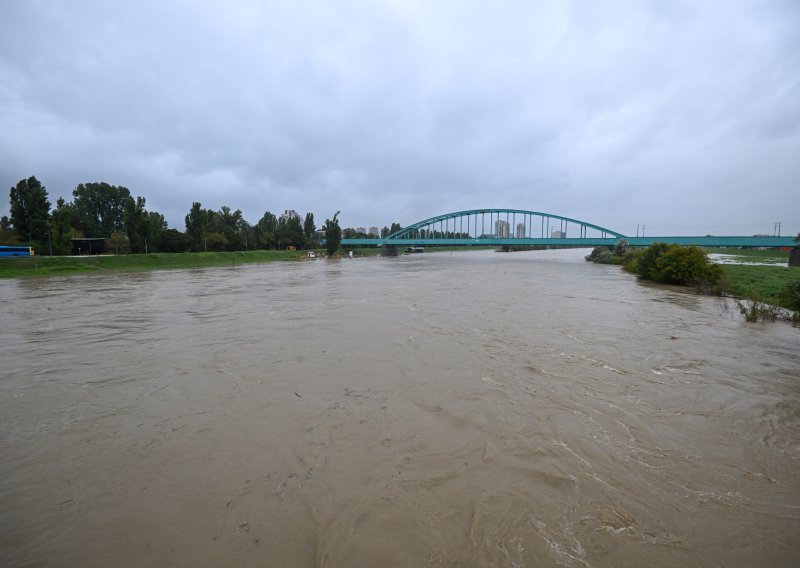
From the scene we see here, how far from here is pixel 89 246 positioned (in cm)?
5341

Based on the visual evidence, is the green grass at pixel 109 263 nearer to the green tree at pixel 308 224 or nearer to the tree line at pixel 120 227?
the tree line at pixel 120 227

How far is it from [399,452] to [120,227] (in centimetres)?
10320

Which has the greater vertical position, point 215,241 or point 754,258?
point 215,241

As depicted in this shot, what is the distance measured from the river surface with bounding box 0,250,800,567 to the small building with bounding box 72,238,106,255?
56.2m

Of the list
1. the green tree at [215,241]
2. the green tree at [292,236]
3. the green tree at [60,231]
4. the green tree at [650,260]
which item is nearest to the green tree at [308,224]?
the green tree at [292,236]

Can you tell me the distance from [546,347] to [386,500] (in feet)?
23.1

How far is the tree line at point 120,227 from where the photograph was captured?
44.8m

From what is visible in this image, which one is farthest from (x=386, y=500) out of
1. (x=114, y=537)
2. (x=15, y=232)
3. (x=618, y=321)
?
(x=15, y=232)

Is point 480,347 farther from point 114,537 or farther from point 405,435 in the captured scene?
point 114,537

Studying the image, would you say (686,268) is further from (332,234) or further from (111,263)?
(332,234)

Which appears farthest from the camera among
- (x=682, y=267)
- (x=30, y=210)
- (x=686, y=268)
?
(x=30, y=210)

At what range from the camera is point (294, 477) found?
402 centimetres

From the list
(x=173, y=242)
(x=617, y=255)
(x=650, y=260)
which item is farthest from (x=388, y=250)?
(x=650, y=260)

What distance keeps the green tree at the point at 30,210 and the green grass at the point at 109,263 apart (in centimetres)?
1021
